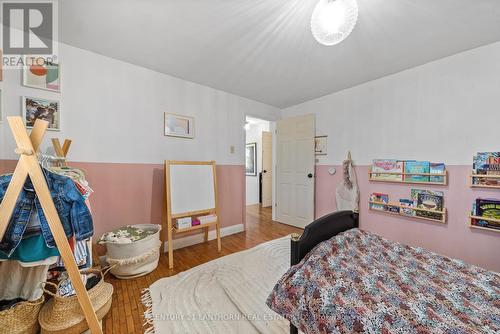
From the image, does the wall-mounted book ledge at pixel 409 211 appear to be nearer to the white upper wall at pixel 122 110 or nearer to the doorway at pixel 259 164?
the white upper wall at pixel 122 110

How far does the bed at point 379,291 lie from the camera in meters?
0.81

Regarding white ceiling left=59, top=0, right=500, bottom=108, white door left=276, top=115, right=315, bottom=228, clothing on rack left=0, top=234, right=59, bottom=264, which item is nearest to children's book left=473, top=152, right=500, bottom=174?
white ceiling left=59, top=0, right=500, bottom=108

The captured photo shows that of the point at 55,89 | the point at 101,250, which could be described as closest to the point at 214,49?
the point at 55,89

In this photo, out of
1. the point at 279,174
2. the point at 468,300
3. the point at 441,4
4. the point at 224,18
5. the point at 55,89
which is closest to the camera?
the point at 468,300

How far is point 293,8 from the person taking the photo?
145 centimetres

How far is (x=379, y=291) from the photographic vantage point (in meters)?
0.97

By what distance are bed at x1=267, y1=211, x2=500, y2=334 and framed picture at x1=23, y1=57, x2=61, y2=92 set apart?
2.58 meters

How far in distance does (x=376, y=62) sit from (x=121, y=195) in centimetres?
331

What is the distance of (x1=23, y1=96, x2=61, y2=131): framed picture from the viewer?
1.76m

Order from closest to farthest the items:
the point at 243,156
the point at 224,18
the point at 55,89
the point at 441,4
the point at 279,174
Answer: the point at 441,4 → the point at 224,18 → the point at 55,89 → the point at 243,156 → the point at 279,174

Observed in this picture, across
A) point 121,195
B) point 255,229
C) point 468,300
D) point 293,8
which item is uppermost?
point 293,8

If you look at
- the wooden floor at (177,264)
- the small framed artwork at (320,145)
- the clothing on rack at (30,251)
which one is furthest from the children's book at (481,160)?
the clothing on rack at (30,251)

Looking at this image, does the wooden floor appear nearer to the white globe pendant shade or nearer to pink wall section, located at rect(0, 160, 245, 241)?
pink wall section, located at rect(0, 160, 245, 241)

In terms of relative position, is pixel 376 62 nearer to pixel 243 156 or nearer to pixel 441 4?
pixel 441 4
